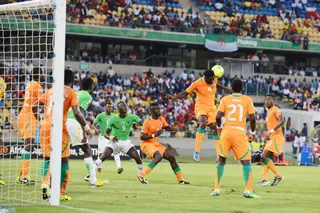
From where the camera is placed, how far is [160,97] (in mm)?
45938

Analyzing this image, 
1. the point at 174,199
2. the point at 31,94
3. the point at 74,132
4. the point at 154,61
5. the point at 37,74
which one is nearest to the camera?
the point at 174,199

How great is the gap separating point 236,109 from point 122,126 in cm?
533

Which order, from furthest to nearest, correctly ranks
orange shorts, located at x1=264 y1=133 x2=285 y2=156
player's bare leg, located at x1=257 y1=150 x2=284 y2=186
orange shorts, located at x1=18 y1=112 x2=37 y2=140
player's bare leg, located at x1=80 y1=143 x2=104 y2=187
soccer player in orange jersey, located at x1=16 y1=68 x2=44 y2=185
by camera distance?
orange shorts, located at x1=264 y1=133 x2=285 y2=156 < player's bare leg, located at x1=257 y1=150 x2=284 y2=186 < orange shorts, located at x1=18 y1=112 x2=37 y2=140 < soccer player in orange jersey, located at x1=16 y1=68 x2=44 y2=185 < player's bare leg, located at x1=80 y1=143 x2=104 y2=187

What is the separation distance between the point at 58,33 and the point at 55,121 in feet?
4.91

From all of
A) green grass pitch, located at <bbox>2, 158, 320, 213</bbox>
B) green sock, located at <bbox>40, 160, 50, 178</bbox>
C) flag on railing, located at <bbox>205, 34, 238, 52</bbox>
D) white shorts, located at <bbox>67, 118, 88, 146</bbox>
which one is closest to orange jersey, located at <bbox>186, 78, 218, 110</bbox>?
green grass pitch, located at <bbox>2, 158, 320, 213</bbox>

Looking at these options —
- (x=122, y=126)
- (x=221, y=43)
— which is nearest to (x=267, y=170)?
(x=122, y=126)

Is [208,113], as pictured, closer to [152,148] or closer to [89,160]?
[152,148]

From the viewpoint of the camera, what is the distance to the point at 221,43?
5166 centimetres

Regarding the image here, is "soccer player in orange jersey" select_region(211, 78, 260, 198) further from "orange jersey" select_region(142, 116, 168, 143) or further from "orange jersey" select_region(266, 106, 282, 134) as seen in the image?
"orange jersey" select_region(266, 106, 282, 134)

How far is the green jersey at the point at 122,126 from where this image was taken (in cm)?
1833

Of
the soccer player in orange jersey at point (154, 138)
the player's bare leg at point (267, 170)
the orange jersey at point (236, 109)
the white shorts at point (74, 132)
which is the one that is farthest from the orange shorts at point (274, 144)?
the white shorts at point (74, 132)

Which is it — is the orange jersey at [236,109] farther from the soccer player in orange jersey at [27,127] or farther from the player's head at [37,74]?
the soccer player in orange jersey at [27,127]

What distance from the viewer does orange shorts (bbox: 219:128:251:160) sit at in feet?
45.1

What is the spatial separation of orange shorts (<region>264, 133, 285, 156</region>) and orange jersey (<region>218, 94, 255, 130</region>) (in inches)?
200
